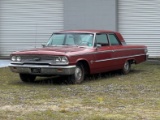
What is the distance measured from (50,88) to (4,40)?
1029cm

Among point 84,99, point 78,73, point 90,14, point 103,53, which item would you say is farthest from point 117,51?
point 90,14

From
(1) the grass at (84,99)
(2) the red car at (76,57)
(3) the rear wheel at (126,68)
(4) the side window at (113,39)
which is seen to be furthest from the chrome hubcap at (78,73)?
(3) the rear wheel at (126,68)

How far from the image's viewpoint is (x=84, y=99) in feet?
31.9

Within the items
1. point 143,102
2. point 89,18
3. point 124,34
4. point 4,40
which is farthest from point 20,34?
point 143,102

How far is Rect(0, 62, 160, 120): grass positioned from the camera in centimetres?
810

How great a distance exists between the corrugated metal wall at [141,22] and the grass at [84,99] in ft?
18.3

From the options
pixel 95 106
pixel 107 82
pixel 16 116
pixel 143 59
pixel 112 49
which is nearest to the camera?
pixel 16 116

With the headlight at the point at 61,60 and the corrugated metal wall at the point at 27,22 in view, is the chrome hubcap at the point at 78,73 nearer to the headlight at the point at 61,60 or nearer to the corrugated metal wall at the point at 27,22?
the headlight at the point at 61,60

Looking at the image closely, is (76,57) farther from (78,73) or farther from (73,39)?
(73,39)

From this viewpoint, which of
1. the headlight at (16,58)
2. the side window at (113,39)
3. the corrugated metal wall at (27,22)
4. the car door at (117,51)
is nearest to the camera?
the headlight at (16,58)

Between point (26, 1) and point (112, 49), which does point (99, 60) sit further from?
point (26, 1)

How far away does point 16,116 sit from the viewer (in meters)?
8.01

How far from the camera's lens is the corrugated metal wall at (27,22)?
20.7 m

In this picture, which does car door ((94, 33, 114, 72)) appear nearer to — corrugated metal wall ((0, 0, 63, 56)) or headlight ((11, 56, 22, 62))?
headlight ((11, 56, 22, 62))
